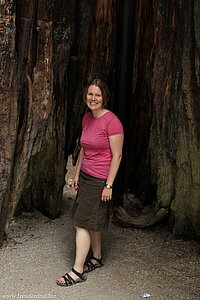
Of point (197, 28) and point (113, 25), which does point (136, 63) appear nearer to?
point (113, 25)

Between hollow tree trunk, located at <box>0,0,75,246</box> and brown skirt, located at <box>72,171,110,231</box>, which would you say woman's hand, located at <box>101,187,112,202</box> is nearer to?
brown skirt, located at <box>72,171,110,231</box>

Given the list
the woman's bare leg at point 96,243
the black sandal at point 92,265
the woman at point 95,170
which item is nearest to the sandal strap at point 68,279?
the woman at point 95,170

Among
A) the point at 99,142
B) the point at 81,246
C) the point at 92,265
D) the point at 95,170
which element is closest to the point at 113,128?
the point at 99,142

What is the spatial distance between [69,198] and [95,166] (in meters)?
1.53

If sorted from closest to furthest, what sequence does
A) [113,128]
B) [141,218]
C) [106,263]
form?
[113,128] → [106,263] → [141,218]

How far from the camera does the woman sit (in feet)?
10.4

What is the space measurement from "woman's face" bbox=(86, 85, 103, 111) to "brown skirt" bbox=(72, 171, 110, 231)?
0.41m

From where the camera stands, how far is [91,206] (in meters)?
3.23

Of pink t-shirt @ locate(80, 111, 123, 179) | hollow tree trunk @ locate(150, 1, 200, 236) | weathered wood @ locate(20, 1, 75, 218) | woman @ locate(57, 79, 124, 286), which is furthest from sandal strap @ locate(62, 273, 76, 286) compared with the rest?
hollow tree trunk @ locate(150, 1, 200, 236)

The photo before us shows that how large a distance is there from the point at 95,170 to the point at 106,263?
676 millimetres

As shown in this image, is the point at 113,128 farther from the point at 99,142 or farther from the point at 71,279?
the point at 71,279

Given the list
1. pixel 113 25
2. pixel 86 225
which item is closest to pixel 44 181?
pixel 86 225

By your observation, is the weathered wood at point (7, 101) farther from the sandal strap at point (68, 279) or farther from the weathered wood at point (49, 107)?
the sandal strap at point (68, 279)

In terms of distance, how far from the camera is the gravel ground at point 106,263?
124 inches
